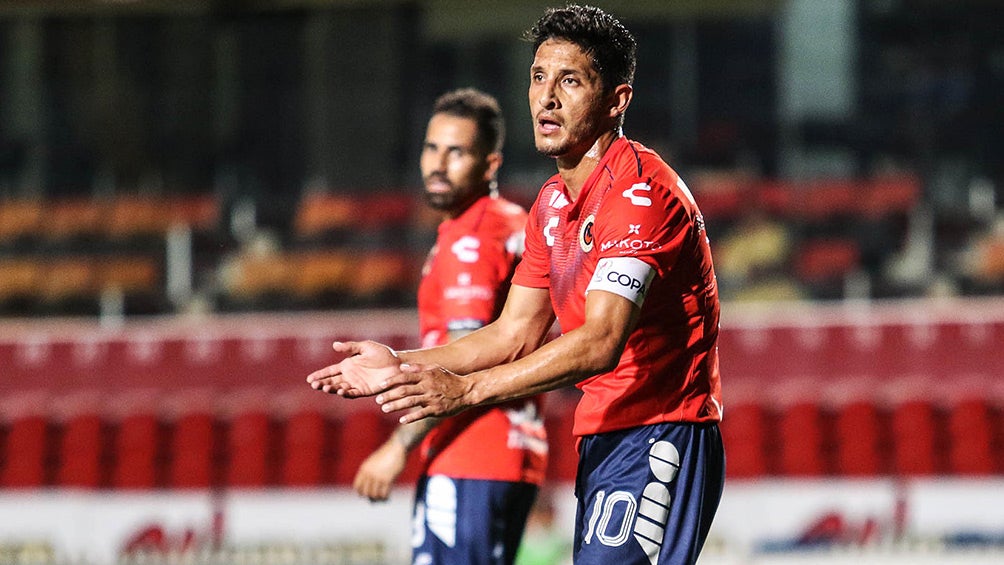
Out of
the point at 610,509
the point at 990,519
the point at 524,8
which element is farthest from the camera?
the point at 524,8

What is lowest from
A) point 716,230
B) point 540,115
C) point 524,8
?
point 716,230

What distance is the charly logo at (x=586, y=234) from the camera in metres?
3.35

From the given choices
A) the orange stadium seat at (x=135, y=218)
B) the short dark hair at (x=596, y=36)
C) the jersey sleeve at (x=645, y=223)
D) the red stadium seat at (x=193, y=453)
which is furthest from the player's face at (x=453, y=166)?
the orange stadium seat at (x=135, y=218)

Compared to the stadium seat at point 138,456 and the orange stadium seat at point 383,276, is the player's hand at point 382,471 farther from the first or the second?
the orange stadium seat at point 383,276

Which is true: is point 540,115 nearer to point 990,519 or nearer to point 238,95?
point 990,519

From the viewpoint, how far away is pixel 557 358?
3.01 metres

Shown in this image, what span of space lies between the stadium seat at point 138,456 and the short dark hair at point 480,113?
568cm

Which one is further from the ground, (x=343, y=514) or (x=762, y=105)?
(x=762, y=105)

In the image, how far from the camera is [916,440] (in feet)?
30.7

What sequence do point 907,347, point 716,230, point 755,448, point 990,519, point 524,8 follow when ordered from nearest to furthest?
1. point 990,519
2. point 755,448
3. point 907,347
4. point 716,230
5. point 524,8

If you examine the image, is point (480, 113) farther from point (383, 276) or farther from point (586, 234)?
point (383, 276)

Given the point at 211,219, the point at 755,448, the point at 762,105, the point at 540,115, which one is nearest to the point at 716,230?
the point at 762,105

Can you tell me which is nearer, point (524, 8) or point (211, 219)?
point (211, 219)

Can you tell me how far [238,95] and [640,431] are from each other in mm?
12552
